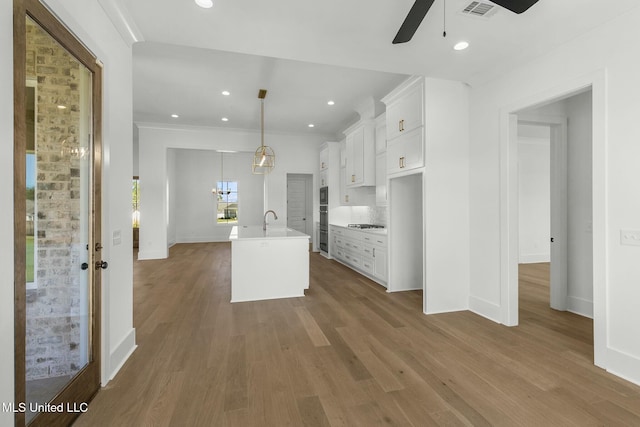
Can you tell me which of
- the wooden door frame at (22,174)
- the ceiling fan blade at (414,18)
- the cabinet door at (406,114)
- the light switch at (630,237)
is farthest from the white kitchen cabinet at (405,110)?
the wooden door frame at (22,174)

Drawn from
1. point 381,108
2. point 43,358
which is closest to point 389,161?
point 381,108

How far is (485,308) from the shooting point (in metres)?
3.39

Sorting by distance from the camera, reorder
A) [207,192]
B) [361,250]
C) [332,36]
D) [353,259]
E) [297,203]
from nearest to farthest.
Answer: [332,36] < [361,250] < [353,259] < [297,203] < [207,192]

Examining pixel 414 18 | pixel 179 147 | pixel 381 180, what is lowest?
pixel 381 180

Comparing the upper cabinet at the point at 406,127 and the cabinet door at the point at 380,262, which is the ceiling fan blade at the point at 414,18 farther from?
the cabinet door at the point at 380,262

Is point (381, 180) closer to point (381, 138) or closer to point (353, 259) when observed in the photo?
point (381, 138)

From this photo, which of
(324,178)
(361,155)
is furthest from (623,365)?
(324,178)

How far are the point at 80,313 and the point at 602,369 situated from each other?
3747 mm

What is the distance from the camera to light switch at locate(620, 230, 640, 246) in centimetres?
213

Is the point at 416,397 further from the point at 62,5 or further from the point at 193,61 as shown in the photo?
the point at 193,61

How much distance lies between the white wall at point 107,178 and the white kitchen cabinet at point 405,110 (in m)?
3.03

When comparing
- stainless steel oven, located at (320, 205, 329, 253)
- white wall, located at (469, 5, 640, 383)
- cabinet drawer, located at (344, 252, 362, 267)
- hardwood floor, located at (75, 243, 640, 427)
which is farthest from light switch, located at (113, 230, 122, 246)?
stainless steel oven, located at (320, 205, 329, 253)

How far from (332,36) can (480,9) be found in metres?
1.15

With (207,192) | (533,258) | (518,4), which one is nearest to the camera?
(518,4)
